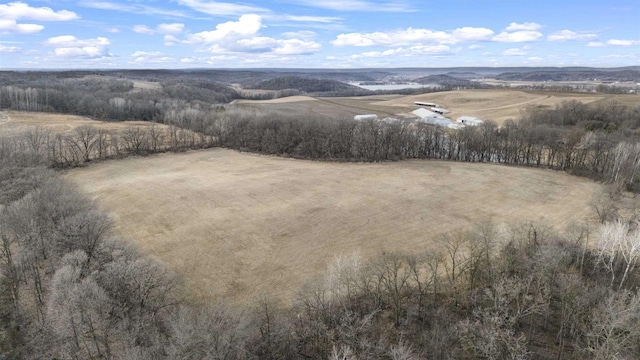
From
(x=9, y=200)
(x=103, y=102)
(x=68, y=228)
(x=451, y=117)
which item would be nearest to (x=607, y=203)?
(x=68, y=228)

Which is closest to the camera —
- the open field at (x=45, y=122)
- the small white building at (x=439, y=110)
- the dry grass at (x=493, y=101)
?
the open field at (x=45, y=122)

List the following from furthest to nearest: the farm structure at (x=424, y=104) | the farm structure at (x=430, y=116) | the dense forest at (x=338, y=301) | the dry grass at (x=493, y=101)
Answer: the farm structure at (x=424, y=104) → the dry grass at (x=493, y=101) → the farm structure at (x=430, y=116) → the dense forest at (x=338, y=301)

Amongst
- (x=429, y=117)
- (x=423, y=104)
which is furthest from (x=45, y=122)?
(x=423, y=104)

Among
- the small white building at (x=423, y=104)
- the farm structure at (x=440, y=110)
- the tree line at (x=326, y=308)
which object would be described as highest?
the small white building at (x=423, y=104)

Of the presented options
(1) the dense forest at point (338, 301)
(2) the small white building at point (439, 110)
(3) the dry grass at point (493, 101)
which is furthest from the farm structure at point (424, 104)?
(1) the dense forest at point (338, 301)

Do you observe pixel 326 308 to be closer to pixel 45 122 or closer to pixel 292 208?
pixel 292 208

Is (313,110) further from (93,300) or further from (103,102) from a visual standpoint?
(93,300)

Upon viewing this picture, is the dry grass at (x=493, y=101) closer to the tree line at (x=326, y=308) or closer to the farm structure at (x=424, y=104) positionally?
the farm structure at (x=424, y=104)
